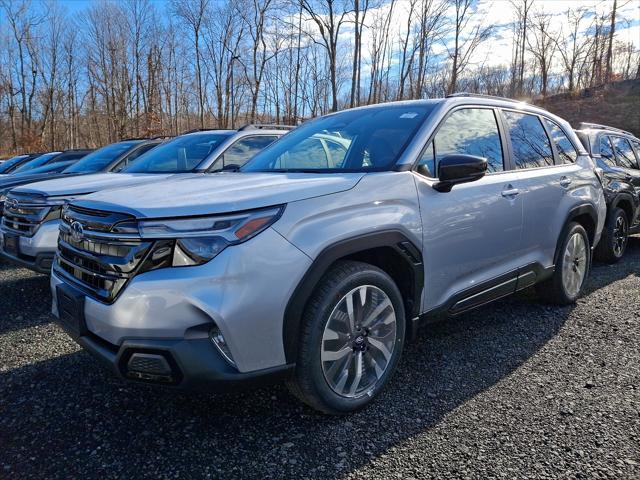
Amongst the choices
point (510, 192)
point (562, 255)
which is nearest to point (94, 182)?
point (510, 192)

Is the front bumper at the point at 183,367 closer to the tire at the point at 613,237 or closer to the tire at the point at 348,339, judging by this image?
the tire at the point at 348,339

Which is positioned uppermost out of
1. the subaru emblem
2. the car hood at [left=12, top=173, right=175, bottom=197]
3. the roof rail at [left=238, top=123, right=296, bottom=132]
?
the roof rail at [left=238, top=123, right=296, bottom=132]

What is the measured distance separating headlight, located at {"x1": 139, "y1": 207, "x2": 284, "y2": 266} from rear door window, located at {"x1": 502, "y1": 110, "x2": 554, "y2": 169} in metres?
2.44

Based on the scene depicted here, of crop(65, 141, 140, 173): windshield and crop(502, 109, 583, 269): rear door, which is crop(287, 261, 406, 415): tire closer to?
crop(502, 109, 583, 269): rear door

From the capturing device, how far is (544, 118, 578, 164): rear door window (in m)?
4.03

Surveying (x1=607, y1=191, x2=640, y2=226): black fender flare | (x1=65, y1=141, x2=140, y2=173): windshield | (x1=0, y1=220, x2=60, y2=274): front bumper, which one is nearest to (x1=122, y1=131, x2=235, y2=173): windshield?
(x1=65, y1=141, x2=140, y2=173): windshield

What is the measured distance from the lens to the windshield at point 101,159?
656 cm

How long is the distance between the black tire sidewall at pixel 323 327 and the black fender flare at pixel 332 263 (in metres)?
0.09

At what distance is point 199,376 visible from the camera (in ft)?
6.14

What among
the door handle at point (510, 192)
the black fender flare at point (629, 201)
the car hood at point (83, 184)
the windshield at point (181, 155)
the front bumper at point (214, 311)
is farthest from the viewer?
the black fender flare at point (629, 201)

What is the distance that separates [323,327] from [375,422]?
2.07ft

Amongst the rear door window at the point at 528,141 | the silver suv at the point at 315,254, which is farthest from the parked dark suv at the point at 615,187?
the silver suv at the point at 315,254

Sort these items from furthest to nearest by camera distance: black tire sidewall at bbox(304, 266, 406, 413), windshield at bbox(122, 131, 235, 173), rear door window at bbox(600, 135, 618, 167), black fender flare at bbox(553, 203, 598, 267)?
rear door window at bbox(600, 135, 618, 167), windshield at bbox(122, 131, 235, 173), black fender flare at bbox(553, 203, 598, 267), black tire sidewall at bbox(304, 266, 406, 413)

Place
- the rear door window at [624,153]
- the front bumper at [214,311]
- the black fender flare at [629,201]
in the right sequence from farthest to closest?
the rear door window at [624,153]
the black fender flare at [629,201]
the front bumper at [214,311]
